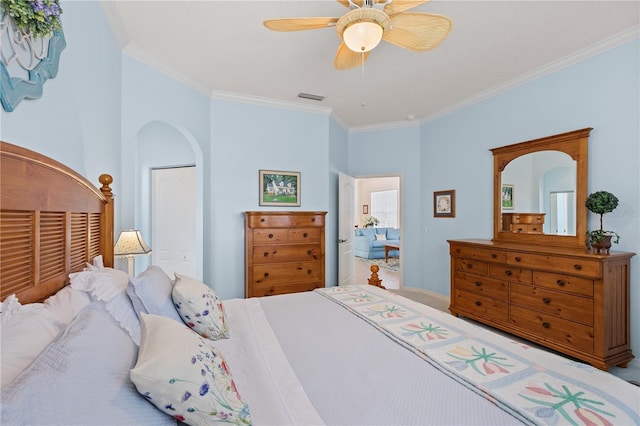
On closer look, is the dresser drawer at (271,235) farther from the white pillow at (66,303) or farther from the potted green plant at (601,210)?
the potted green plant at (601,210)

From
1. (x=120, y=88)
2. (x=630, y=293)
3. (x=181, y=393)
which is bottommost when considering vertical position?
(x=630, y=293)

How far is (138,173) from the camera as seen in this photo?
409 centimetres

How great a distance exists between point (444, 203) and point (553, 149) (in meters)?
1.50

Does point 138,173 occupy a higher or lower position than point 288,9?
lower

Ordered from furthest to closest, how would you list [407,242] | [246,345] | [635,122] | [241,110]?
1. [407,242]
2. [241,110]
3. [635,122]
4. [246,345]

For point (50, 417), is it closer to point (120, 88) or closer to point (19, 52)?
point (19, 52)

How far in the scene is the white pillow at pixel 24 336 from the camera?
2.21 ft

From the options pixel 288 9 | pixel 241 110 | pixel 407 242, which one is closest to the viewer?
pixel 288 9

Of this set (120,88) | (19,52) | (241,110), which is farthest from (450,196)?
(19,52)

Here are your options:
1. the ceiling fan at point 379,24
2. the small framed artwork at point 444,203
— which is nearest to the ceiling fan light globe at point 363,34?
the ceiling fan at point 379,24

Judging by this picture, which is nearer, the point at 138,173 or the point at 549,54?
the point at 549,54

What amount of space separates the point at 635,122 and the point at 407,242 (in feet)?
9.44

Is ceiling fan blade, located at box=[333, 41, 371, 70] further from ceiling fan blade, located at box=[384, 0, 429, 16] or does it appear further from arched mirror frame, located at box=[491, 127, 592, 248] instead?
arched mirror frame, located at box=[491, 127, 592, 248]

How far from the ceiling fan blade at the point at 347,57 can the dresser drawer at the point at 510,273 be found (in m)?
2.36
